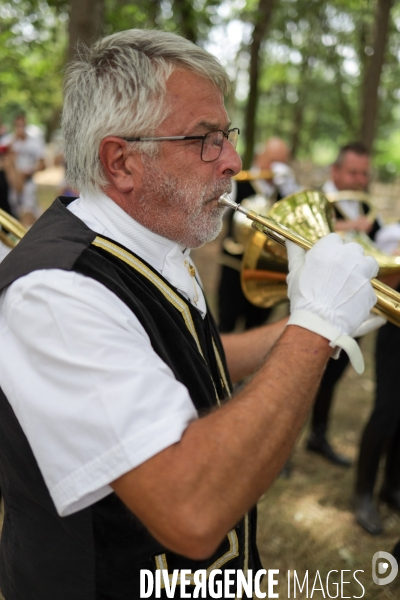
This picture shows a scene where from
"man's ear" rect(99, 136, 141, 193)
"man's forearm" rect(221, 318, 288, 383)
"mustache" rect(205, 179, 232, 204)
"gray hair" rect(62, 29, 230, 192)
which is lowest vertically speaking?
"man's forearm" rect(221, 318, 288, 383)

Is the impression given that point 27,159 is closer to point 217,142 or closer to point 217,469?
point 217,142

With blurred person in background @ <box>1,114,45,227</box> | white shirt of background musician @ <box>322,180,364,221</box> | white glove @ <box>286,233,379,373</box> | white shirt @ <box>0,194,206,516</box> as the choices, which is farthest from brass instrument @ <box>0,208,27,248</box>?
blurred person in background @ <box>1,114,45,227</box>

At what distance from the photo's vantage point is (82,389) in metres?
1.02

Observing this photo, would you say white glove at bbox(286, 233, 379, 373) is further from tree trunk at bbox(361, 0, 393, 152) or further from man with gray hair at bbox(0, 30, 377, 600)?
tree trunk at bbox(361, 0, 393, 152)

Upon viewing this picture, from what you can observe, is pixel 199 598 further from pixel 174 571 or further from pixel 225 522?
pixel 225 522

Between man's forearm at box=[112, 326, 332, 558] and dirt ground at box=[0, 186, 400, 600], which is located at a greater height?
man's forearm at box=[112, 326, 332, 558]

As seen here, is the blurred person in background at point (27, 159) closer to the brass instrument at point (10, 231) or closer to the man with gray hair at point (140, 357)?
the brass instrument at point (10, 231)

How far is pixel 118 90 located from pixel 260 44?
7.91m

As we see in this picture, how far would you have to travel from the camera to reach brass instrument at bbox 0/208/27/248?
1.99 meters

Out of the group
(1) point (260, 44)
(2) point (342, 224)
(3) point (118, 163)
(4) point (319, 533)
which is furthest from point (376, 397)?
(1) point (260, 44)

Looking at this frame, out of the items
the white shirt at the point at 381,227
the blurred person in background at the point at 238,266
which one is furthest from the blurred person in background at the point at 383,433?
the blurred person in background at the point at 238,266

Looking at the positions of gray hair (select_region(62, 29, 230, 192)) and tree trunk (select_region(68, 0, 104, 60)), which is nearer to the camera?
gray hair (select_region(62, 29, 230, 192))

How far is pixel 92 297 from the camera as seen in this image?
109cm

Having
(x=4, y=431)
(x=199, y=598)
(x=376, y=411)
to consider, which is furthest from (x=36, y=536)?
(x=376, y=411)
